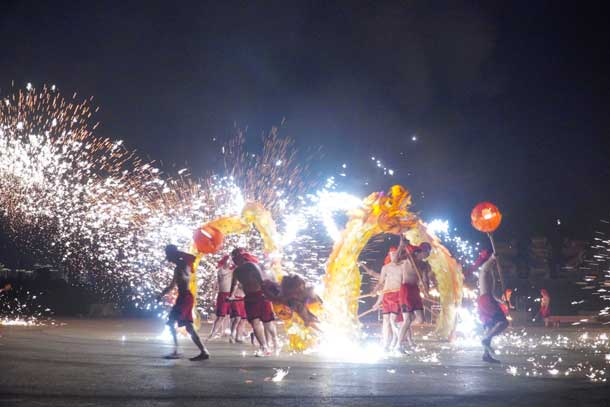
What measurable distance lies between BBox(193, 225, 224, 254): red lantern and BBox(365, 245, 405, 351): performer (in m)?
4.16

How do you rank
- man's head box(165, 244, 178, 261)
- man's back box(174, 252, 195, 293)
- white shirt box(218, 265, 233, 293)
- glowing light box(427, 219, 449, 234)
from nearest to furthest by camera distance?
man's back box(174, 252, 195, 293)
man's head box(165, 244, 178, 261)
white shirt box(218, 265, 233, 293)
glowing light box(427, 219, 449, 234)

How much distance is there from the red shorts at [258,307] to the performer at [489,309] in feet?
12.9

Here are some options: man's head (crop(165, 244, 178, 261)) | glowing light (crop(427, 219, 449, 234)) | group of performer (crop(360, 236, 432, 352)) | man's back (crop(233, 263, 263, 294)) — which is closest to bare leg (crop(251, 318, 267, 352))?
man's back (crop(233, 263, 263, 294))

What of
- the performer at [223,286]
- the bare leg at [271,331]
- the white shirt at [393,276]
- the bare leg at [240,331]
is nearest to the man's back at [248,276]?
the bare leg at [271,331]

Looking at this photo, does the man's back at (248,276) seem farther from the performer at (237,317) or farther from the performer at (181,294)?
the performer at (237,317)

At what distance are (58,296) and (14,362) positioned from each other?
72.4 feet

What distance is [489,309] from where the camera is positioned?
12.2 meters

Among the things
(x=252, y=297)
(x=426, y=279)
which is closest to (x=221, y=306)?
(x=252, y=297)

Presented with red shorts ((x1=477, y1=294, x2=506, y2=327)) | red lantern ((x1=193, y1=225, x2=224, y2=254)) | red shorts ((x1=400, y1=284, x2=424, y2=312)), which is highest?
red lantern ((x1=193, y1=225, x2=224, y2=254))

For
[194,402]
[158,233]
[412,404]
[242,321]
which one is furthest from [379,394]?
[158,233]

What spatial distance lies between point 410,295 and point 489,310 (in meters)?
2.71

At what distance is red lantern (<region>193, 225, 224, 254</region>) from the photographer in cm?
1653

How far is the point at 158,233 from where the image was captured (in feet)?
74.7

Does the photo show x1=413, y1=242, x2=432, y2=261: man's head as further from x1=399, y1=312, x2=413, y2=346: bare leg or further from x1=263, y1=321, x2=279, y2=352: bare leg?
x1=263, y1=321, x2=279, y2=352: bare leg
